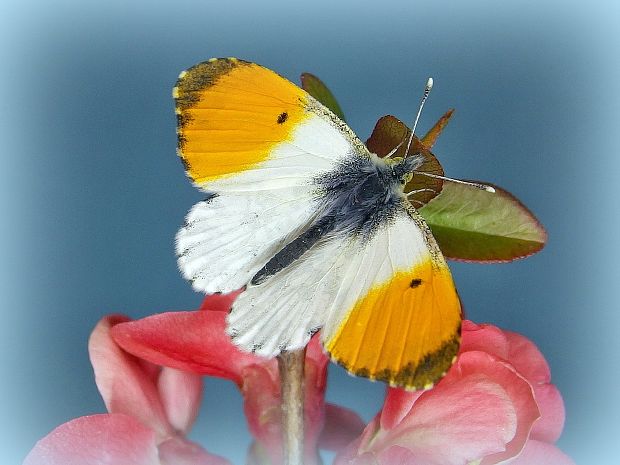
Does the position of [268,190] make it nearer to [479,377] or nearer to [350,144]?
[350,144]

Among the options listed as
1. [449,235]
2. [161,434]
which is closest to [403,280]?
[449,235]

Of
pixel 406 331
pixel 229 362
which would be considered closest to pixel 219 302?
pixel 229 362

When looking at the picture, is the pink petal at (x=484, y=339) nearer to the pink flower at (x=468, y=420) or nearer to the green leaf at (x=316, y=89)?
the pink flower at (x=468, y=420)

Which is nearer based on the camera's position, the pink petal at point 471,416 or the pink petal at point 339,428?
the pink petal at point 471,416

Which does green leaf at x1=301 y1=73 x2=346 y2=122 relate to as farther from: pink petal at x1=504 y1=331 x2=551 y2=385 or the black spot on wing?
pink petal at x1=504 y1=331 x2=551 y2=385

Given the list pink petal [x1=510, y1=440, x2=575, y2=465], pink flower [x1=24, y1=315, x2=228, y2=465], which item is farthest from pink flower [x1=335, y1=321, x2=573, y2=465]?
pink flower [x1=24, y1=315, x2=228, y2=465]

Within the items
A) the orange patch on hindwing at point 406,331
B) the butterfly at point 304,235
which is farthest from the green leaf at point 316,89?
the orange patch on hindwing at point 406,331
